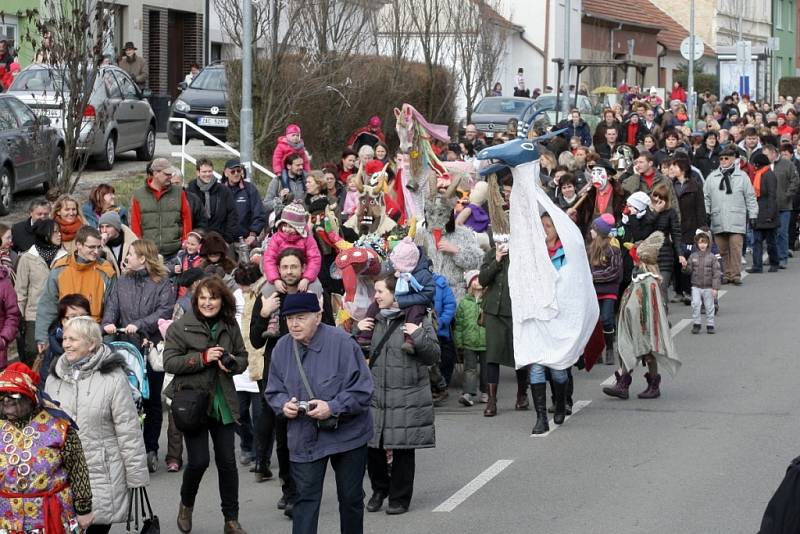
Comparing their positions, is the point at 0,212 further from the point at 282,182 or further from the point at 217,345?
the point at 217,345

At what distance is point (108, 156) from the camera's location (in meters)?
23.4

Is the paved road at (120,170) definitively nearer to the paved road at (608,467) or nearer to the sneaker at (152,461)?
the paved road at (608,467)

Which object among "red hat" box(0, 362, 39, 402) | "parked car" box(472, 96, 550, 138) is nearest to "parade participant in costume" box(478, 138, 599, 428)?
"red hat" box(0, 362, 39, 402)

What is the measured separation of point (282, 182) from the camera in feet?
57.4

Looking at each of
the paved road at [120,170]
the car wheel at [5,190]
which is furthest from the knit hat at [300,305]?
the car wheel at [5,190]

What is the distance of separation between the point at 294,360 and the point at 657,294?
603cm

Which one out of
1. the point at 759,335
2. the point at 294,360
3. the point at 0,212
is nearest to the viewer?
the point at 294,360

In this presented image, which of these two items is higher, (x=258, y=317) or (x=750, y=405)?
(x=258, y=317)

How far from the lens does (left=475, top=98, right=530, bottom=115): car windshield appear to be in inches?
1430

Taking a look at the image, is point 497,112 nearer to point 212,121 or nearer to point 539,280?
point 212,121

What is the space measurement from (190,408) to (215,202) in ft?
23.7

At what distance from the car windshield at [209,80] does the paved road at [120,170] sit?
114 centimetres

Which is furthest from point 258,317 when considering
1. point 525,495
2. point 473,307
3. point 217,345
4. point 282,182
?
point 282,182

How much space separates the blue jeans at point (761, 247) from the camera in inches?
911
